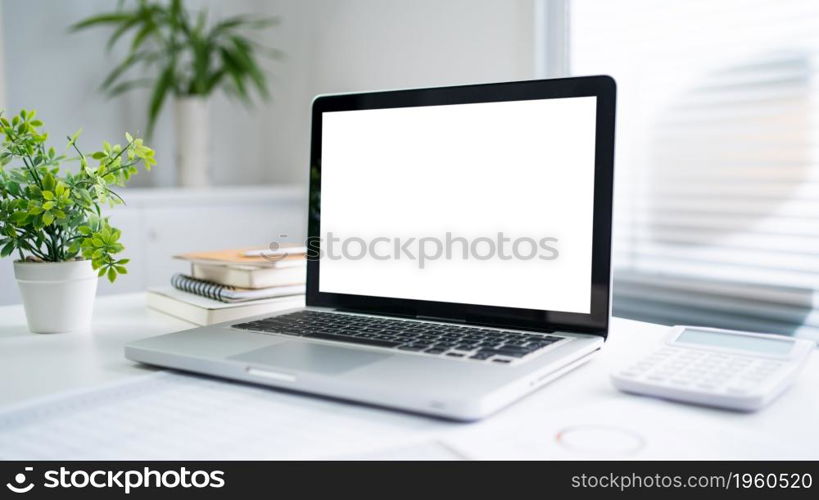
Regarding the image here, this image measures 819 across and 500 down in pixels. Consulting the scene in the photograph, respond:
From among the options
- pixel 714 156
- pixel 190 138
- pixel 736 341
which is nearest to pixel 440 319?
pixel 736 341

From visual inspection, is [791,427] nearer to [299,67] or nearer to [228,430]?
[228,430]

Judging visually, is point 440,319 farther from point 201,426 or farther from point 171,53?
point 171,53

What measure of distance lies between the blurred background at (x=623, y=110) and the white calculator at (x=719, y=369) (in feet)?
3.55

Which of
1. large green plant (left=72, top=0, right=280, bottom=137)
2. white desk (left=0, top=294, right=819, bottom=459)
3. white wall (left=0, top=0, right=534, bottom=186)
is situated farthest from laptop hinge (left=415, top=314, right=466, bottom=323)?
large green plant (left=72, top=0, right=280, bottom=137)

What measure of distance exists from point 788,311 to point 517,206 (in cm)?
115

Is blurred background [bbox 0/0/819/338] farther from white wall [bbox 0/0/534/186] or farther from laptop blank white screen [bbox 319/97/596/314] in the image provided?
laptop blank white screen [bbox 319/97/596/314]

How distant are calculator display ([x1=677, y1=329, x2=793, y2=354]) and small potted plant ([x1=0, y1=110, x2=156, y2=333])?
27.1 inches

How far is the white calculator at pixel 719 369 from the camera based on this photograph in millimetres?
624

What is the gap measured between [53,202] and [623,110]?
1.52 metres

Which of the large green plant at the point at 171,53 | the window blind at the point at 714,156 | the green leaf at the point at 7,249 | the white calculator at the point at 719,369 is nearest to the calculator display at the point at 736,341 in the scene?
the white calculator at the point at 719,369

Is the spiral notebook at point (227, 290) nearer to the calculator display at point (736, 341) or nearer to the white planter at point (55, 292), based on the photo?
the white planter at point (55, 292)

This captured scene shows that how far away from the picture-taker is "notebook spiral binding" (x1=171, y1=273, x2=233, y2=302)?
1.08 meters

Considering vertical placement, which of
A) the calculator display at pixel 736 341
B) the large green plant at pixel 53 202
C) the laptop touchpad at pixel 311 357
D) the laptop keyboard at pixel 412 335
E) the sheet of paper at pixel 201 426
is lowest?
the sheet of paper at pixel 201 426
